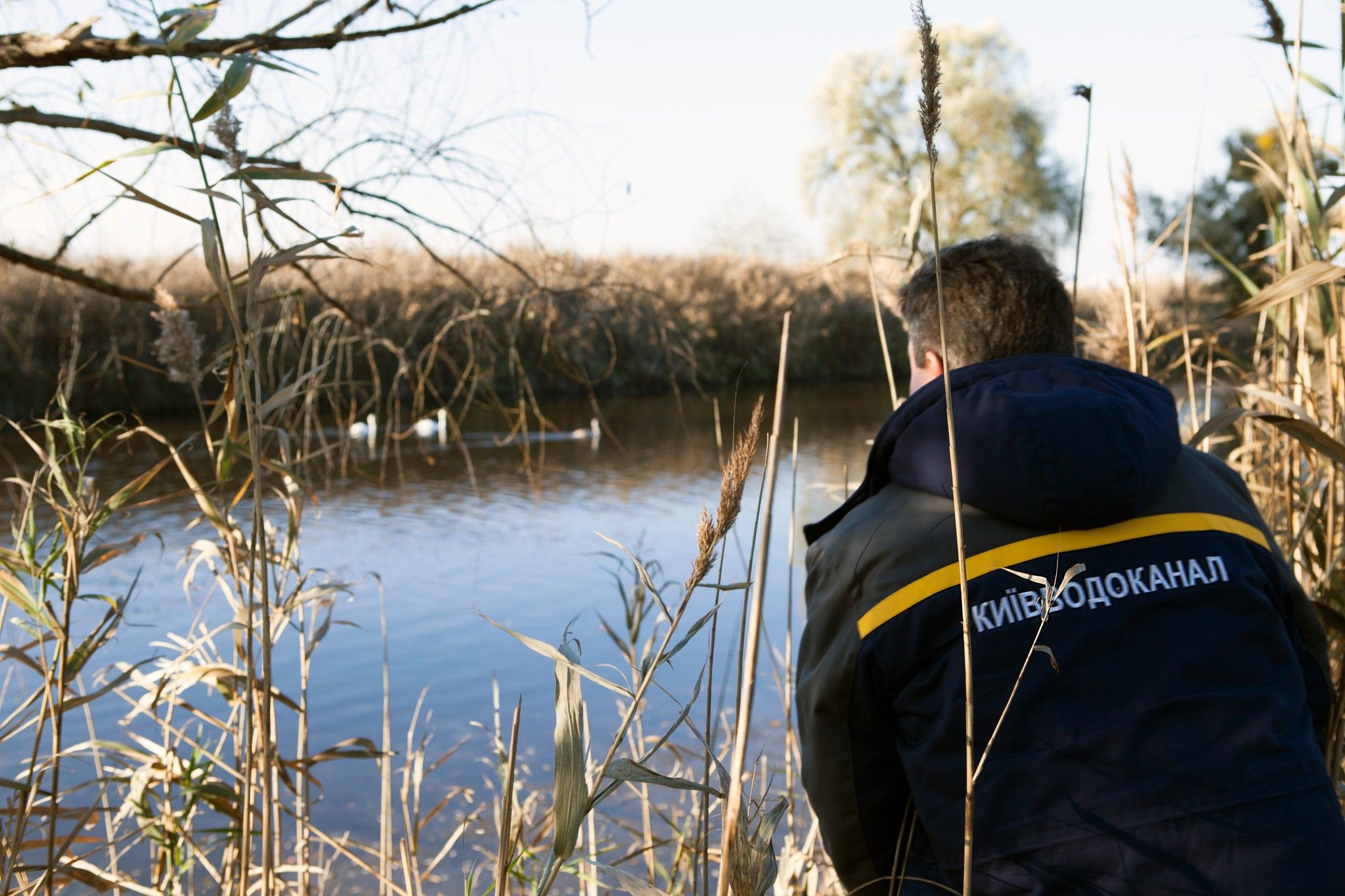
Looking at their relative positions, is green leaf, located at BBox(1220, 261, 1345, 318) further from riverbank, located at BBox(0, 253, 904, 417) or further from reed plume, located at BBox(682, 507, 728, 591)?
reed plume, located at BBox(682, 507, 728, 591)

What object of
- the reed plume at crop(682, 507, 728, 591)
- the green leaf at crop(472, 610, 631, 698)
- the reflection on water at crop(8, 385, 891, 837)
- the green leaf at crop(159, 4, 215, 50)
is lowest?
the reflection on water at crop(8, 385, 891, 837)

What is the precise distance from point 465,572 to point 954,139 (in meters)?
27.5

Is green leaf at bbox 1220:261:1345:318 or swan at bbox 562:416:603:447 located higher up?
green leaf at bbox 1220:261:1345:318

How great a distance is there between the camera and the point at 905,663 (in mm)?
1342

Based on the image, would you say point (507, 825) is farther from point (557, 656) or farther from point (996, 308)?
point (996, 308)

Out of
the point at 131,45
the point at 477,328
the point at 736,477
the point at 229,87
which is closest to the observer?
the point at 736,477

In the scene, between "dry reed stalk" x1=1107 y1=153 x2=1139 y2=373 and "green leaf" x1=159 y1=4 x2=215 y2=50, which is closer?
"green leaf" x1=159 y1=4 x2=215 y2=50

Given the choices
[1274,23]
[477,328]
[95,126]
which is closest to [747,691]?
[1274,23]

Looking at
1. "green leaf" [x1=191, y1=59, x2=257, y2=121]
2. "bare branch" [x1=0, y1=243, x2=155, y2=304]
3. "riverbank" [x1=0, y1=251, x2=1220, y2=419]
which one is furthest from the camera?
"riverbank" [x1=0, y1=251, x2=1220, y2=419]

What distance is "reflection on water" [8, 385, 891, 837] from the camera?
4.62m

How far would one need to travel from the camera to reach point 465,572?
22.7ft

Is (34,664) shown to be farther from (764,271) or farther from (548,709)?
(764,271)

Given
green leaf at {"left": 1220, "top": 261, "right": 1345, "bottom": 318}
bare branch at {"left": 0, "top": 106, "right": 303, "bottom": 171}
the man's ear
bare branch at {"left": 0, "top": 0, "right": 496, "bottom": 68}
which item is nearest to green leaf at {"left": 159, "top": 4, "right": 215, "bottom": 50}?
bare branch at {"left": 0, "top": 0, "right": 496, "bottom": 68}

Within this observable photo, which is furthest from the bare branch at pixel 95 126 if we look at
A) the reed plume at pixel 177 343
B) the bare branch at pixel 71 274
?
the reed plume at pixel 177 343
